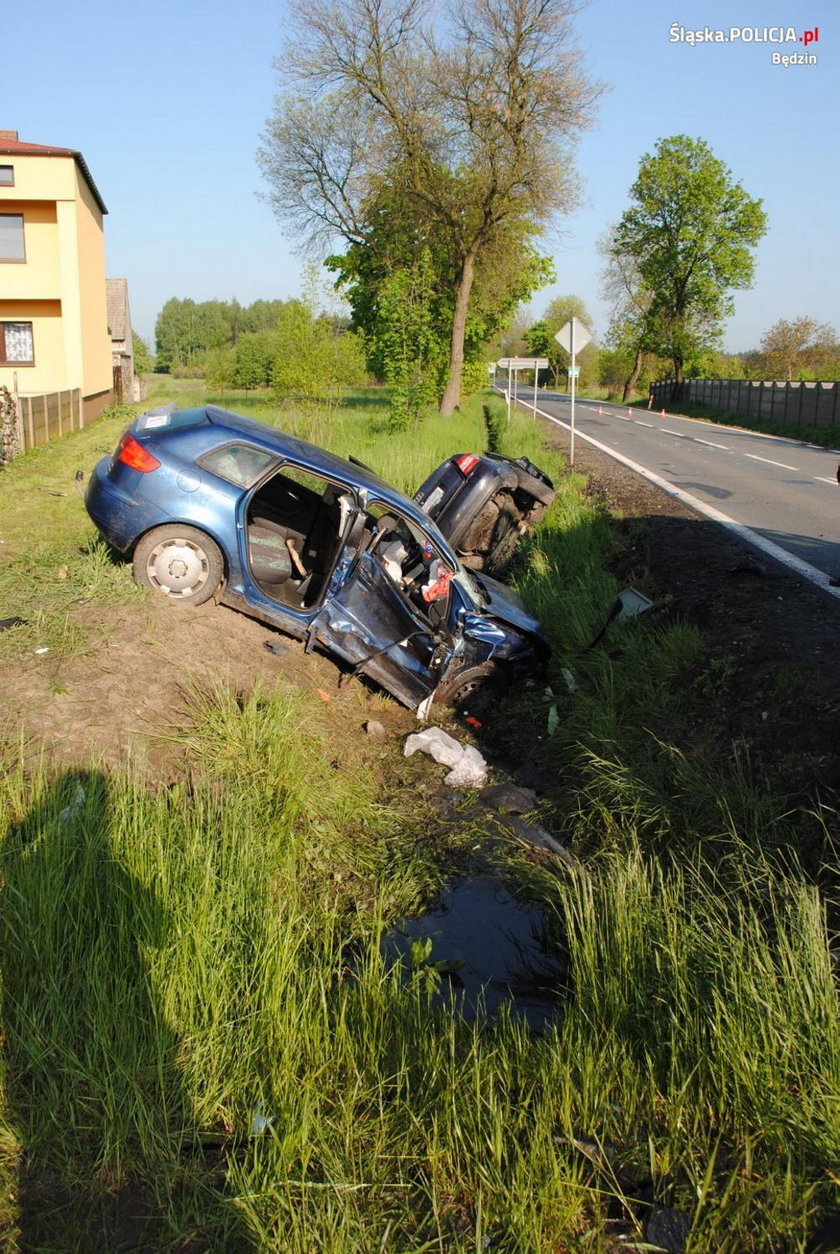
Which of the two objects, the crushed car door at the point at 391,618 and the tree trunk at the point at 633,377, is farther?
the tree trunk at the point at 633,377

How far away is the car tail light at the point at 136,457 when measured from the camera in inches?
292

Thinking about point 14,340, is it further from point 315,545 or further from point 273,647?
point 273,647

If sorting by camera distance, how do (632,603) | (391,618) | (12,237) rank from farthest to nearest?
(12,237)
(632,603)
(391,618)

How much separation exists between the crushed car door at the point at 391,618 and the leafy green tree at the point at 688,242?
196 feet

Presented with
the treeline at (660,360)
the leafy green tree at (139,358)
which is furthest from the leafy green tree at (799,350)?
the leafy green tree at (139,358)

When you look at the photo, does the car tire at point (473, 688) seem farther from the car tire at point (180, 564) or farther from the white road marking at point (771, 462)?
the white road marking at point (771, 462)

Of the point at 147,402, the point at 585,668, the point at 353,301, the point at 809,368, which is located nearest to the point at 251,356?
the point at 147,402

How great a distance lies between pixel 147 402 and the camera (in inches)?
1889

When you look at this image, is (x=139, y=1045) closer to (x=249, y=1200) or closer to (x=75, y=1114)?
(x=75, y=1114)

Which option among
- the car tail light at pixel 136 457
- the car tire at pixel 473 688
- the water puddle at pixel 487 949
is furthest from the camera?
the car tire at pixel 473 688

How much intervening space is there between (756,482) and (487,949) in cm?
1466

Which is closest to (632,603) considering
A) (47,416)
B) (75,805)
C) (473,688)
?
(473,688)

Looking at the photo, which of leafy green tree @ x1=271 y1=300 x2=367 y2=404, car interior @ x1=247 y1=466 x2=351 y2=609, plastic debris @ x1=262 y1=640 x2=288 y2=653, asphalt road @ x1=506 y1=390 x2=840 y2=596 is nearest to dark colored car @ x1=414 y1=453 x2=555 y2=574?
asphalt road @ x1=506 y1=390 x2=840 y2=596

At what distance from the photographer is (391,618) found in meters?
7.84
